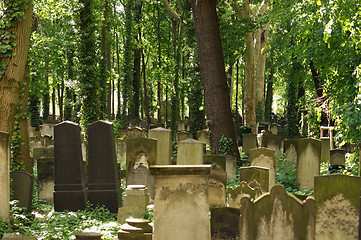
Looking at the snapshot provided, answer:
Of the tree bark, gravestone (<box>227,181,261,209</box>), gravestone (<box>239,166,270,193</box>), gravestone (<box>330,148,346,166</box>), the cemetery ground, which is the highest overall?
the tree bark

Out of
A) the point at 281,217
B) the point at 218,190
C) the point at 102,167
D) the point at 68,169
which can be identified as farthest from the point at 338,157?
the point at 281,217

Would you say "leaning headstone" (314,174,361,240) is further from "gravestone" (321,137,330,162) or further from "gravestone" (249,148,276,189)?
"gravestone" (321,137,330,162)

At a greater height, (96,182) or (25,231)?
(96,182)

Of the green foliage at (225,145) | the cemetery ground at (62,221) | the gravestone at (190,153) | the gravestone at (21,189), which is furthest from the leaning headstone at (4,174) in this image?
the green foliage at (225,145)

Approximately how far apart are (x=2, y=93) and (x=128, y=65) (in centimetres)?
1991

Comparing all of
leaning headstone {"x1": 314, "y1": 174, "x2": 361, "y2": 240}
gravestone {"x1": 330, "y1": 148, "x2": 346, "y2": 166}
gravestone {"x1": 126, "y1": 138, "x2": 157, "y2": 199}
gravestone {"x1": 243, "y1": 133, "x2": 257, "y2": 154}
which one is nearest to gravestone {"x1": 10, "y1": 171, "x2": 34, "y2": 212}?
gravestone {"x1": 126, "y1": 138, "x2": 157, "y2": 199}

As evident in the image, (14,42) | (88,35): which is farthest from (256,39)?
(14,42)

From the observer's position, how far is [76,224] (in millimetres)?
9133

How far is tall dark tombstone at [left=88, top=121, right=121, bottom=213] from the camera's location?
10.1 meters

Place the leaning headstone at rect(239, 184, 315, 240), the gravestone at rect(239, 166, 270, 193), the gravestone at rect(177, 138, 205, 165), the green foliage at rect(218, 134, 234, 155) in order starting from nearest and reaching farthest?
the leaning headstone at rect(239, 184, 315, 240) < the gravestone at rect(239, 166, 270, 193) < the gravestone at rect(177, 138, 205, 165) < the green foliage at rect(218, 134, 234, 155)

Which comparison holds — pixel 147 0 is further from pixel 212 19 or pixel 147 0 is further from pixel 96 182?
pixel 96 182

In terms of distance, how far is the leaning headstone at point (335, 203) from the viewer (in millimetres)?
6234

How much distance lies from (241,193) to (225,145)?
6099mm

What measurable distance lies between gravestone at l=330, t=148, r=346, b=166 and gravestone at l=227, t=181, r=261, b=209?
558cm
